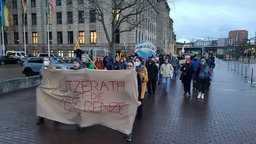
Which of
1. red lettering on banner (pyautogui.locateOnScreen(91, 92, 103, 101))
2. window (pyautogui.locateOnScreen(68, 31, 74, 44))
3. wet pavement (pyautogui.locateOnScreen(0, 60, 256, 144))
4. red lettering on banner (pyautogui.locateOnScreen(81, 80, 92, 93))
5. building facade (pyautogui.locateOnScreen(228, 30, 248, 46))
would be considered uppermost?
building facade (pyautogui.locateOnScreen(228, 30, 248, 46))

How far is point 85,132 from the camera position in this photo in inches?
212

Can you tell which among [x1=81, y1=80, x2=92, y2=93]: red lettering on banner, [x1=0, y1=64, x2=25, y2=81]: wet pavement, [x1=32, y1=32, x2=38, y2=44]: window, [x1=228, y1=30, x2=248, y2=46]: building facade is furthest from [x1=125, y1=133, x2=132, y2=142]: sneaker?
[x1=228, y1=30, x2=248, y2=46]: building facade

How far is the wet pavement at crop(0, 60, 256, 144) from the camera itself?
4.96 meters

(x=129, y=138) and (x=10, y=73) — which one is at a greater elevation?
(x=10, y=73)

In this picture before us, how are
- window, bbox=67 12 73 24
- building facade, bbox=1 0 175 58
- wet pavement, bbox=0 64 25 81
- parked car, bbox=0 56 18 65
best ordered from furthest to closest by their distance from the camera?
window, bbox=67 12 73 24, building facade, bbox=1 0 175 58, parked car, bbox=0 56 18 65, wet pavement, bbox=0 64 25 81

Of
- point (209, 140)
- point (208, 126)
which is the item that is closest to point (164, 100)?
point (208, 126)

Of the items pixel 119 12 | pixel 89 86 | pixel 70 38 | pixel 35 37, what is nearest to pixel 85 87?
pixel 89 86

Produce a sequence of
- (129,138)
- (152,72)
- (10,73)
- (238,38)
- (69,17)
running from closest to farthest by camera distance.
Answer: (129,138) < (152,72) < (10,73) < (69,17) < (238,38)

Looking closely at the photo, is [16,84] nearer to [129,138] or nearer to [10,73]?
[129,138]

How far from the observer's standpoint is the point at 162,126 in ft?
19.4

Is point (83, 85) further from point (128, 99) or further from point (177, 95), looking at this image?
point (177, 95)

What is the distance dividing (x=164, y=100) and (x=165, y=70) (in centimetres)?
191

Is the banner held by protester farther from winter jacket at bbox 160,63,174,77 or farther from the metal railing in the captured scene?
the metal railing

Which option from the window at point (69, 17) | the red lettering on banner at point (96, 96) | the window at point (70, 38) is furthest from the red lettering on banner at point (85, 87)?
the window at point (69, 17)
